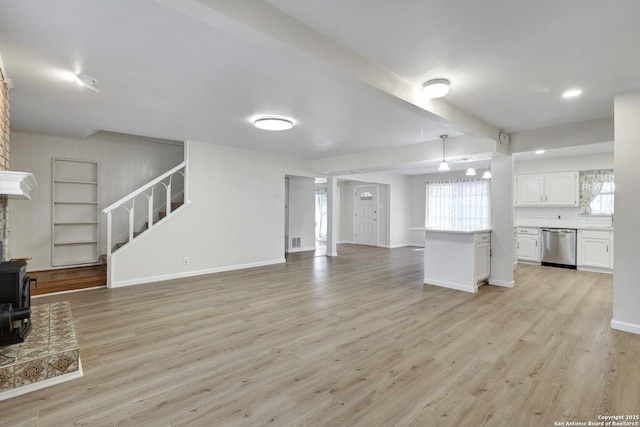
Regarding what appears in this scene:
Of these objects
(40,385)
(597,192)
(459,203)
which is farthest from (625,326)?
(459,203)

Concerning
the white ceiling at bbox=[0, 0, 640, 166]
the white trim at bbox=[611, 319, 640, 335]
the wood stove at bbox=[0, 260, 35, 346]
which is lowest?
the white trim at bbox=[611, 319, 640, 335]

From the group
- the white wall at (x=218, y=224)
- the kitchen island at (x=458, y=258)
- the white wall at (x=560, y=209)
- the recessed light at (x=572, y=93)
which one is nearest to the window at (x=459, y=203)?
the white wall at (x=560, y=209)

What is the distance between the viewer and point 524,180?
7133mm

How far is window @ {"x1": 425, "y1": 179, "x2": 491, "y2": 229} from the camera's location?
862cm

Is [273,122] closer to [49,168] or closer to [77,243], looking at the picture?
[49,168]

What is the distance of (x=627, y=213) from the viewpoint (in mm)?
3115

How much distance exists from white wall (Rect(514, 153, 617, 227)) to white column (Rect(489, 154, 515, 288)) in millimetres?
2818

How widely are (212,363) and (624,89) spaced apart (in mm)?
4643

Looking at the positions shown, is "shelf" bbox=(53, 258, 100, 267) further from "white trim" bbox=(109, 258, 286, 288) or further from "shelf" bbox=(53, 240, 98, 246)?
"white trim" bbox=(109, 258, 286, 288)

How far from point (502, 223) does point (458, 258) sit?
997 mm

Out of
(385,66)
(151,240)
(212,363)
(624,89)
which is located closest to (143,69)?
(385,66)

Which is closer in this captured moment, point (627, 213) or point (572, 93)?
point (627, 213)

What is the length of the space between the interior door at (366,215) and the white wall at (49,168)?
632 cm

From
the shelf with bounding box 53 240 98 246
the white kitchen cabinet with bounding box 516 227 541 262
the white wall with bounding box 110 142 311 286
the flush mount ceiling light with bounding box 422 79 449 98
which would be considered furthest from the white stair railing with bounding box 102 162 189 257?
the white kitchen cabinet with bounding box 516 227 541 262
